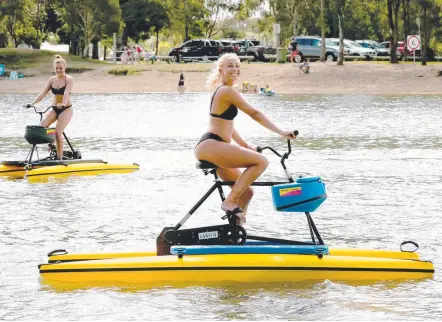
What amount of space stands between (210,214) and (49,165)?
460cm

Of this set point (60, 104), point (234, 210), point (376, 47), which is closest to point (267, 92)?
point (376, 47)

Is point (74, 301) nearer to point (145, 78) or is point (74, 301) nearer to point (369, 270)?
point (369, 270)

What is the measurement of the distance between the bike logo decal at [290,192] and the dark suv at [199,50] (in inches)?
2453

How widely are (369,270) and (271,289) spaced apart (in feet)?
2.82

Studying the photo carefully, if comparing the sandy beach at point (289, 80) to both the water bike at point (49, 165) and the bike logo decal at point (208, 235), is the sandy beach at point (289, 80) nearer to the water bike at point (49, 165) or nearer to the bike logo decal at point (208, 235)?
the water bike at point (49, 165)

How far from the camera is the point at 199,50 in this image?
233ft

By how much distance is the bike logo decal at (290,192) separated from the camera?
337 inches

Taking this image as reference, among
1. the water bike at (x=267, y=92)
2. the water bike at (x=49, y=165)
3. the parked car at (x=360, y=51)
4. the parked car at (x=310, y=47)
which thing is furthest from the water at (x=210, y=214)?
the parked car at (x=360, y=51)

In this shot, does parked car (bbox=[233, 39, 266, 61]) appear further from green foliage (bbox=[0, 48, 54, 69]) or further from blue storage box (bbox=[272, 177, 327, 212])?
blue storage box (bbox=[272, 177, 327, 212])

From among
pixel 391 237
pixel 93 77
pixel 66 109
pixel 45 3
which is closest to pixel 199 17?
pixel 45 3

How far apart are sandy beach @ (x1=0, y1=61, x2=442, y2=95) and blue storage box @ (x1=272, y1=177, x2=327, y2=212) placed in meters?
41.5

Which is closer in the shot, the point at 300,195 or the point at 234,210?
the point at 300,195

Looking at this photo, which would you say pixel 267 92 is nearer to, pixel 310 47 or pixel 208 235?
pixel 310 47

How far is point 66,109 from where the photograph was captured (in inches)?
640
